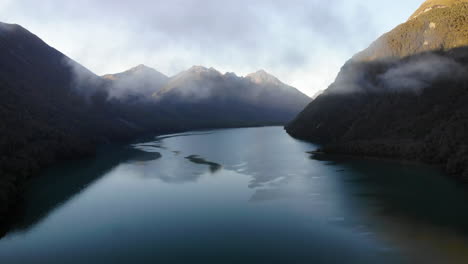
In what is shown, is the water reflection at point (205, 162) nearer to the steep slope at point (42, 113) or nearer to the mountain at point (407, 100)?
the mountain at point (407, 100)

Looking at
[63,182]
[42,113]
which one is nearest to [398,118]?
[63,182]

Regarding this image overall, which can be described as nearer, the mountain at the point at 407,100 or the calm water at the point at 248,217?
the calm water at the point at 248,217

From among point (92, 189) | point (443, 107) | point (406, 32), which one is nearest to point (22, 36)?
point (92, 189)

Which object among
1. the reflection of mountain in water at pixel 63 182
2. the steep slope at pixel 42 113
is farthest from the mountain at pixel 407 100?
the steep slope at pixel 42 113

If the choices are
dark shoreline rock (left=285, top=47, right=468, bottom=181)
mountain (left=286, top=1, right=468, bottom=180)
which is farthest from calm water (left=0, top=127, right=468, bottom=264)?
mountain (left=286, top=1, right=468, bottom=180)

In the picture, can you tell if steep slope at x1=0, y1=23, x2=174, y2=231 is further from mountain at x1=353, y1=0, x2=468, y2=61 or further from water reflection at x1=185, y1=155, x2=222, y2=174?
mountain at x1=353, y1=0, x2=468, y2=61

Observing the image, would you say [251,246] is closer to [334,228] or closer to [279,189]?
[334,228]

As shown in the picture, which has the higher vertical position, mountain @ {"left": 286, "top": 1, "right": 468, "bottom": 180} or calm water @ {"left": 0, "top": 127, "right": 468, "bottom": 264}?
mountain @ {"left": 286, "top": 1, "right": 468, "bottom": 180}

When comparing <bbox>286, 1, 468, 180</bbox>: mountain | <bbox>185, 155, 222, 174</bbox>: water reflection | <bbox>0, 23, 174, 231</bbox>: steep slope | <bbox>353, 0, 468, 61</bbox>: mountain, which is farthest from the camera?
<bbox>353, 0, 468, 61</bbox>: mountain
